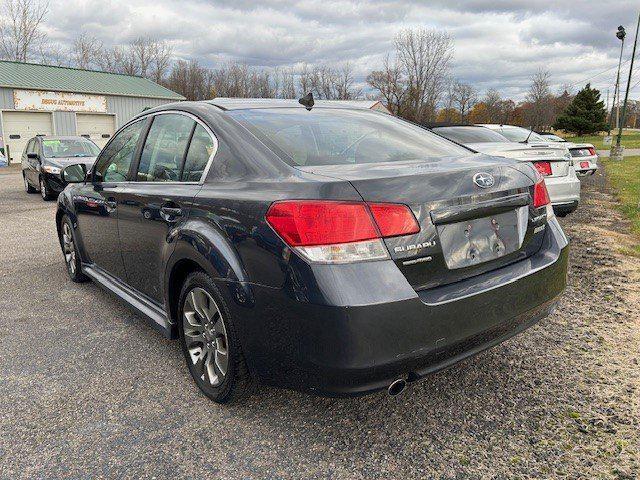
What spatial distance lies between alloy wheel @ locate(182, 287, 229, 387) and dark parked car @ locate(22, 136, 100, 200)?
10004 millimetres

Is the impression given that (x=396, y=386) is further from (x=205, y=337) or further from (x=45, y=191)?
(x=45, y=191)

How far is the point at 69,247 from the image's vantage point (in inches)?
197

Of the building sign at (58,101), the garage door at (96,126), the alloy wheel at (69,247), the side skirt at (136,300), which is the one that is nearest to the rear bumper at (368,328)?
the side skirt at (136,300)

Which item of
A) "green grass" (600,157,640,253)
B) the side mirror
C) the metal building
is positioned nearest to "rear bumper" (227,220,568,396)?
the side mirror

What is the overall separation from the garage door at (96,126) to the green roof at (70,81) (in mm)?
1418

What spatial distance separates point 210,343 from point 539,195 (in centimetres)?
193

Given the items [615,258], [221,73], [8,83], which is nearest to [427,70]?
[221,73]

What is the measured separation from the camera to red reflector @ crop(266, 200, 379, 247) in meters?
2.00

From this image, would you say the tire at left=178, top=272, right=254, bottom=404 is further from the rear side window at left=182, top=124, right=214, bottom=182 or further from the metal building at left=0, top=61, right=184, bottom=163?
the metal building at left=0, top=61, right=184, bottom=163

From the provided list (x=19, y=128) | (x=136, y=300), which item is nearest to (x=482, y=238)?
(x=136, y=300)

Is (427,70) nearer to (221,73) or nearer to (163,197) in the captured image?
(221,73)

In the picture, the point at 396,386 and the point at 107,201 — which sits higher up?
the point at 107,201

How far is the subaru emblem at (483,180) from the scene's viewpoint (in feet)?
7.63

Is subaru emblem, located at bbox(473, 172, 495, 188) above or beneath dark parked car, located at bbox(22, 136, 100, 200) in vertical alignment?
above
